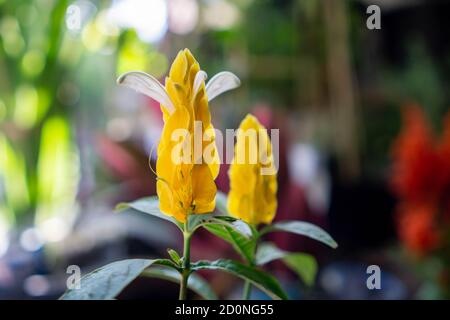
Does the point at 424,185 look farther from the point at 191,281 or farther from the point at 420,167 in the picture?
the point at 191,281

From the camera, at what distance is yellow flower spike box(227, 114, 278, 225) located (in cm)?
27

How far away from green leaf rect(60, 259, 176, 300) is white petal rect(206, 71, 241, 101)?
0.08m

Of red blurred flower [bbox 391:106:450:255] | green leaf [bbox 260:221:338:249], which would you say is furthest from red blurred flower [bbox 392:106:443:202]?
green leaf [bbox 260:221:338:249]

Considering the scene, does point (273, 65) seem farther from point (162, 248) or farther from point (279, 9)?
point (162, 248)

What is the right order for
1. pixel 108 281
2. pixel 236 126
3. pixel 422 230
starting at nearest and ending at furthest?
pixel 108 281 < pixel 236 126 < pixel 422 230

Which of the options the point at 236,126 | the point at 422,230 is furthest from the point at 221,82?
the point at 422,230

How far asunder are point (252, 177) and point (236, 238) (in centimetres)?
3

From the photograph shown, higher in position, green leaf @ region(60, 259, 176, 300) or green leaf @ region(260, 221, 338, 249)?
green leaf @ region(260, 221, 338, 249)

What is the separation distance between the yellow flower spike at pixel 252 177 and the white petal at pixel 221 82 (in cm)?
3

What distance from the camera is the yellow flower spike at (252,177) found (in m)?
0.27

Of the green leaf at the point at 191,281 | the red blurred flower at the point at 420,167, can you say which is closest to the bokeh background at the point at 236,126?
the red blurred flower at the point at 420,167

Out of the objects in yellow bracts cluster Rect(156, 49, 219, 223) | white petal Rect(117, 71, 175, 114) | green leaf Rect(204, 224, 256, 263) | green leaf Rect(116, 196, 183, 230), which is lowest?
green leaf Rect(204, 224, 256, 263)

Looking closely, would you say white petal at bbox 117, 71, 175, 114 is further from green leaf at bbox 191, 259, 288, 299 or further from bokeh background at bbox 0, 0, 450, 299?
bokeh background at bbox 0, 0, 450, 299

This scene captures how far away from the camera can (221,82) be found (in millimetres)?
242
